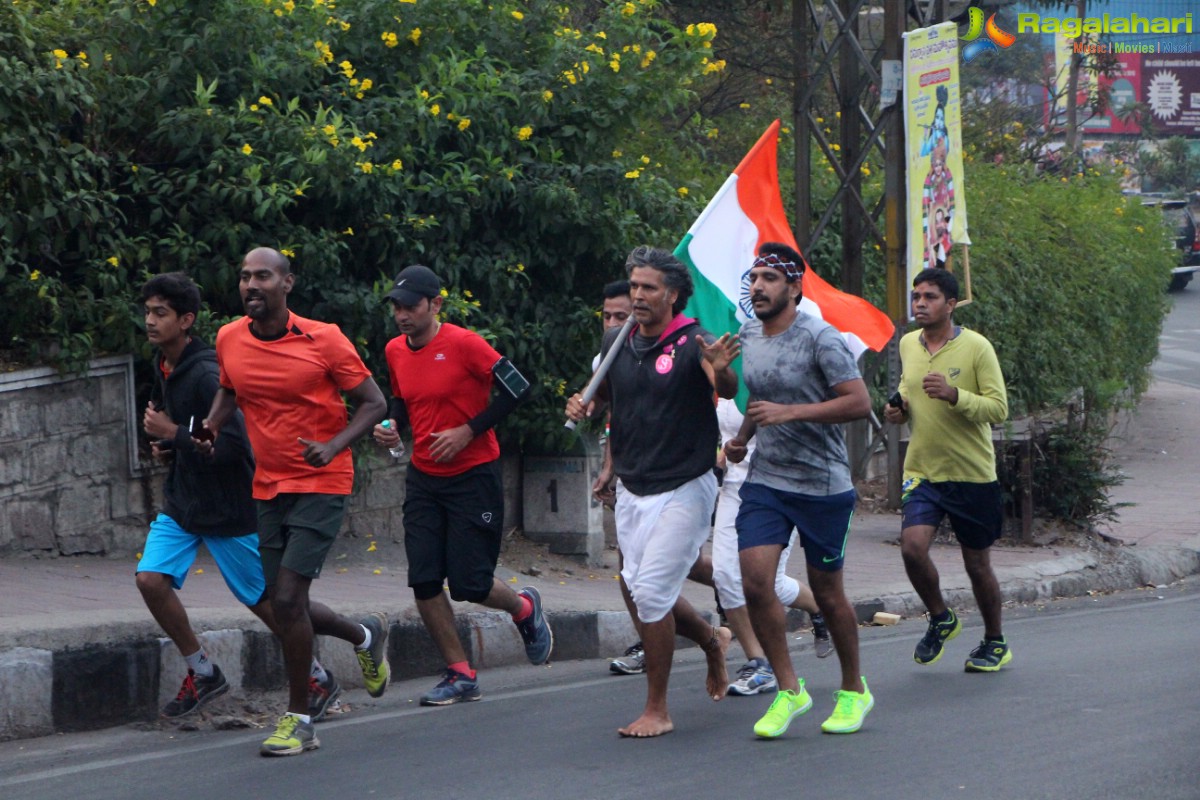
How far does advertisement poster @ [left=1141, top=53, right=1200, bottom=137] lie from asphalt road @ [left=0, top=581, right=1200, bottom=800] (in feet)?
189

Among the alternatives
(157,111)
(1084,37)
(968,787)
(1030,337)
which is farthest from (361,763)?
(1084,37)

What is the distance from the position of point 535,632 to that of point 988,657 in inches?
81.1

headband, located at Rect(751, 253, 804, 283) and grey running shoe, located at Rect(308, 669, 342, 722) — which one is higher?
headband, located at Rect(751, 253, 804, 283)

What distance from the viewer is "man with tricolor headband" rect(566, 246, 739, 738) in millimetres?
5902

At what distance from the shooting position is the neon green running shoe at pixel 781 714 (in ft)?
19.1

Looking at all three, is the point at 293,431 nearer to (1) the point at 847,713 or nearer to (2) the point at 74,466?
(1) the point at 847,713

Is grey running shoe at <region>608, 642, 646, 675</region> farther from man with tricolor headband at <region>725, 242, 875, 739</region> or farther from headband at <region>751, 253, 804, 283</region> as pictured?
headband at <region>751, 253, 804, 283</region>

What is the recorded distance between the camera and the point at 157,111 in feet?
29.6

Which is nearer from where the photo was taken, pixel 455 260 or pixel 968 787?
pixel 968 787

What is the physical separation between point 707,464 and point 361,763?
5.35 feet

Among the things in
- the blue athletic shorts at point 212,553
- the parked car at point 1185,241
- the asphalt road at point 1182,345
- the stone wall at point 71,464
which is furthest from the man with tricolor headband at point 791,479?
the parked car at point 1185,241

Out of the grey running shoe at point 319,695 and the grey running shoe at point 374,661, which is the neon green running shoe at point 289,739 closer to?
the grey running shoe at point 319,695

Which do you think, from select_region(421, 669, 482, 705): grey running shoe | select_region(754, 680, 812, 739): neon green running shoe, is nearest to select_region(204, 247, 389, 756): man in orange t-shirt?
select_region(421, 669, 482, 705): grey running shoe

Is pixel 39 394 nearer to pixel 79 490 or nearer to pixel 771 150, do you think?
pixel 79 490
